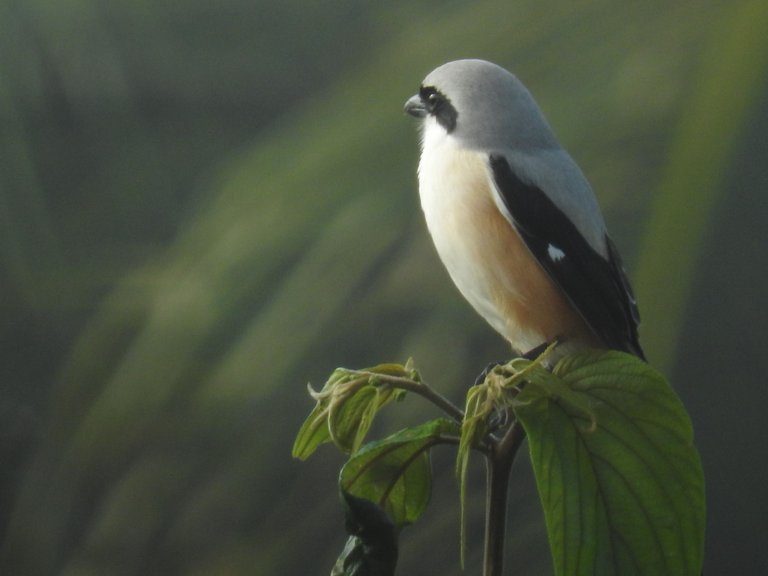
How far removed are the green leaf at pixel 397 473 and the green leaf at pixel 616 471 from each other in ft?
0.22

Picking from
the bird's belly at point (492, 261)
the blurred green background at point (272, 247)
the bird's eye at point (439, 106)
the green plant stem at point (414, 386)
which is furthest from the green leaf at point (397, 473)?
the blurred green background at point (272, 247)

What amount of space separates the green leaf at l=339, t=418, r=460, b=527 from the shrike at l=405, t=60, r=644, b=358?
10.3 inches

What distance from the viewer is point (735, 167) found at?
1148 mm

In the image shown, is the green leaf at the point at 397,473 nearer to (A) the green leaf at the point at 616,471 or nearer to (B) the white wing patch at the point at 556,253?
(A) the green leaf at the point at 616,471

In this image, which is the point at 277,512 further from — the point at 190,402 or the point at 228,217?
the point at 228,217

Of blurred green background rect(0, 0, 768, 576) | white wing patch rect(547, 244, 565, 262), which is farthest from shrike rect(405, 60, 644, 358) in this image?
blurred green background rect(0, 0, 768, 576)

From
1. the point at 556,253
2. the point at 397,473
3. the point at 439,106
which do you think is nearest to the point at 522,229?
the point at 556,253

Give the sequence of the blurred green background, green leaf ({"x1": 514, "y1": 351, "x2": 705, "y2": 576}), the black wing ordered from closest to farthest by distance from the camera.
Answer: green leaf ({"x1": 514, "y1": 351, "x2": 705, "y2": 576}) → the black wing → the blurred green background

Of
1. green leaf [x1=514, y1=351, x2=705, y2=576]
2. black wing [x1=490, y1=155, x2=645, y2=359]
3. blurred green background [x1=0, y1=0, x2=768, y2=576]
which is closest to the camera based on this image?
green leaf [x1=514, y1=351, x2=705, y2=576]

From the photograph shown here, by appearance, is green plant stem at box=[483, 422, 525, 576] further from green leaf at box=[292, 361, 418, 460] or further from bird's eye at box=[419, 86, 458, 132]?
bird's eye at box=[419, 86, 458, 132]

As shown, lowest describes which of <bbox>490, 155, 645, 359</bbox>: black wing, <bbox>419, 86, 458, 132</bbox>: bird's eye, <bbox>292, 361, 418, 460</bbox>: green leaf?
<bbox>490, 155, 645, 359</bbox>: black wing

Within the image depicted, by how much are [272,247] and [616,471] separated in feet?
2.20

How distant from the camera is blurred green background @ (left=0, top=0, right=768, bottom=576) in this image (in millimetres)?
1181

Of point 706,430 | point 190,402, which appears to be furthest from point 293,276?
point 706,430
